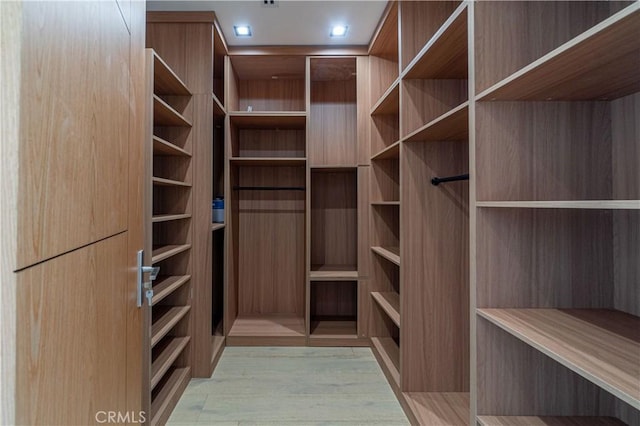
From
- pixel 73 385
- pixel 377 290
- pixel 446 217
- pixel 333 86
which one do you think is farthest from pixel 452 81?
pixel 73 385

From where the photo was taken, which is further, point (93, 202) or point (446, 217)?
point (446, 217)

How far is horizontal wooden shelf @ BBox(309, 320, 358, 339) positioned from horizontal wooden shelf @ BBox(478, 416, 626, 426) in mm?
1854

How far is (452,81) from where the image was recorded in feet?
6.94

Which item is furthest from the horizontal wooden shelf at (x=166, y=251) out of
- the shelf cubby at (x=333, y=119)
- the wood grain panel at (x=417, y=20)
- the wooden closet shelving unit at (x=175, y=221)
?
the wood grain panel at (x=417, y=20)

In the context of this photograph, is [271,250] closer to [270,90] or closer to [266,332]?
[266,332]

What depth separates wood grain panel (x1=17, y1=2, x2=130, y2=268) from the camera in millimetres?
515

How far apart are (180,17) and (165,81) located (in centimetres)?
62

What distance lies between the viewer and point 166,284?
84.0 inches

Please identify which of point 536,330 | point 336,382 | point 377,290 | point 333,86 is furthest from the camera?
point 333,86

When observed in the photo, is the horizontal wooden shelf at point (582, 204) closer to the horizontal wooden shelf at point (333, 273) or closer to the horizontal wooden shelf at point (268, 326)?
the horizontal wooden shelf at point (333, 273)

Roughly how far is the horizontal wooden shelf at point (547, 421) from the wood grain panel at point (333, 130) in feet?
8.18

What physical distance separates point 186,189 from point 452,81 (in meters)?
1.93

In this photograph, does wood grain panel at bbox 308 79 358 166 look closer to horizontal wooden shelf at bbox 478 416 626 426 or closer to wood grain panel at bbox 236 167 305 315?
wood grain panel at bbox 236 167 305 315

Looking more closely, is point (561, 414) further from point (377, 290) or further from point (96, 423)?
point (377, 290)
